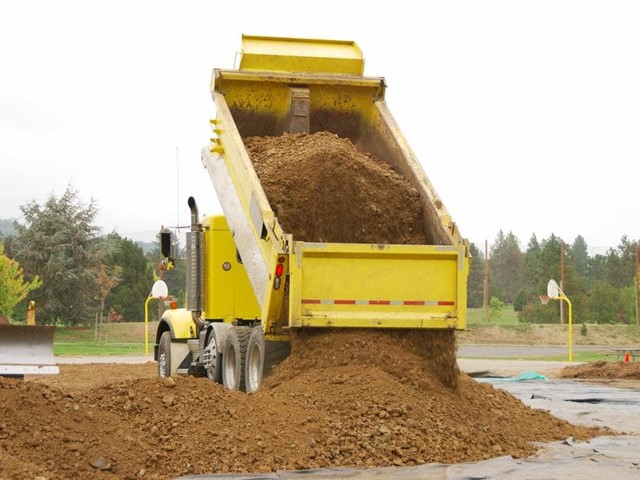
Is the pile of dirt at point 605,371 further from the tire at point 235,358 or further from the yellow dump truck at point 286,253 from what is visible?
the tire at point 235,358

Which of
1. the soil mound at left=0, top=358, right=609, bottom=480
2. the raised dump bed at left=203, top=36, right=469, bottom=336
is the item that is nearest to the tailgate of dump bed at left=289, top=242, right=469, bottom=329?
the raised dump bed at left=203, top=36, right=469, bottom=336

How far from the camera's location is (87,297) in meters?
52.2

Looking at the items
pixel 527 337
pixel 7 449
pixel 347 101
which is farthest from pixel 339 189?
pixel 527 337

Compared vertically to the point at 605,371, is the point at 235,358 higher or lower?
higher

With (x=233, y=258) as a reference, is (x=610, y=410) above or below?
below

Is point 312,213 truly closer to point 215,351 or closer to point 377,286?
point 377,286

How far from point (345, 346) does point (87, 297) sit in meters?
44.5

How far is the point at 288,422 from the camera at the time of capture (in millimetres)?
8312

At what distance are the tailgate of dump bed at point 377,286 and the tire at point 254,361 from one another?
1066 millimetres

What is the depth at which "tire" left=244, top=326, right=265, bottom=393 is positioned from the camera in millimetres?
10461

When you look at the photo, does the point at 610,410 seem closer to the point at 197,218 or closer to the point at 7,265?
the point at 197,218

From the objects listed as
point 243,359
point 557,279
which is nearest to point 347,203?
point 243,359

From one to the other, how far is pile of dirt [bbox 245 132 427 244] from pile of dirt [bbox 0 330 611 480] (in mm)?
1403

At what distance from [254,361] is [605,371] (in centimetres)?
1004
